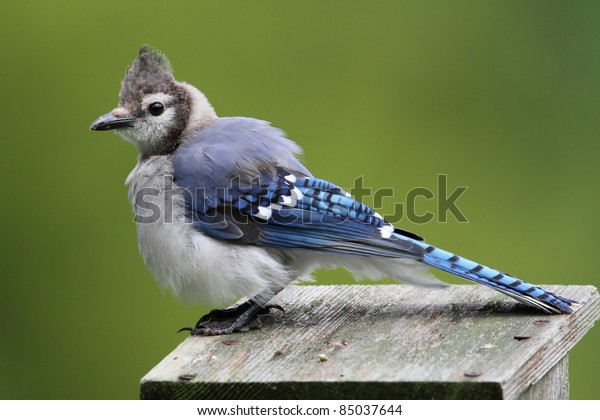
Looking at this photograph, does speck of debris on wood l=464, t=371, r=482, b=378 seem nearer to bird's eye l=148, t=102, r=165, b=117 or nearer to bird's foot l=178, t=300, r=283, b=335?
bird's foot l=178, t=300, r=283, b=335

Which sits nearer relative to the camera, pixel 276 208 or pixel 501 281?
pixel 501 281

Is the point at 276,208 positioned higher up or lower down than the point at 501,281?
higher up

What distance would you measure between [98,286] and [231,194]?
1.48 m

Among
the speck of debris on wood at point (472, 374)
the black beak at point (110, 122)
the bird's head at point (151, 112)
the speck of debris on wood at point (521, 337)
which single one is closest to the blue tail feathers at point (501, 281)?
the speck of debris on wood at point (521, 337)

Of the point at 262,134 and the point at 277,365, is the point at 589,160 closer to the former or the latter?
the point at 262,134

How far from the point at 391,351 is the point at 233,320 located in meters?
0.72

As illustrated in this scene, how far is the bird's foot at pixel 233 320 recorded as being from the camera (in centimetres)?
300

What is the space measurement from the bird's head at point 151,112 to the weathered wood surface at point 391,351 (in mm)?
819

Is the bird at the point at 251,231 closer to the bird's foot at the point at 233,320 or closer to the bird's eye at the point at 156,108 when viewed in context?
the bird's foot at the point at 233,320

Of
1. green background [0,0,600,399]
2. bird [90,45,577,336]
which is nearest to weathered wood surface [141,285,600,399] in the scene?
bird [90,45,577,336]

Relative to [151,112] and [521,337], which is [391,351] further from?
[151,112]

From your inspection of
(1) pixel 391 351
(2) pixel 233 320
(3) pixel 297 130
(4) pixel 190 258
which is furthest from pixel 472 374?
(3) pixel 297 130

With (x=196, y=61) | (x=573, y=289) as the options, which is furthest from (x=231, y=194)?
(x=196, y=61)

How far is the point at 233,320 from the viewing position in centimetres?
320
